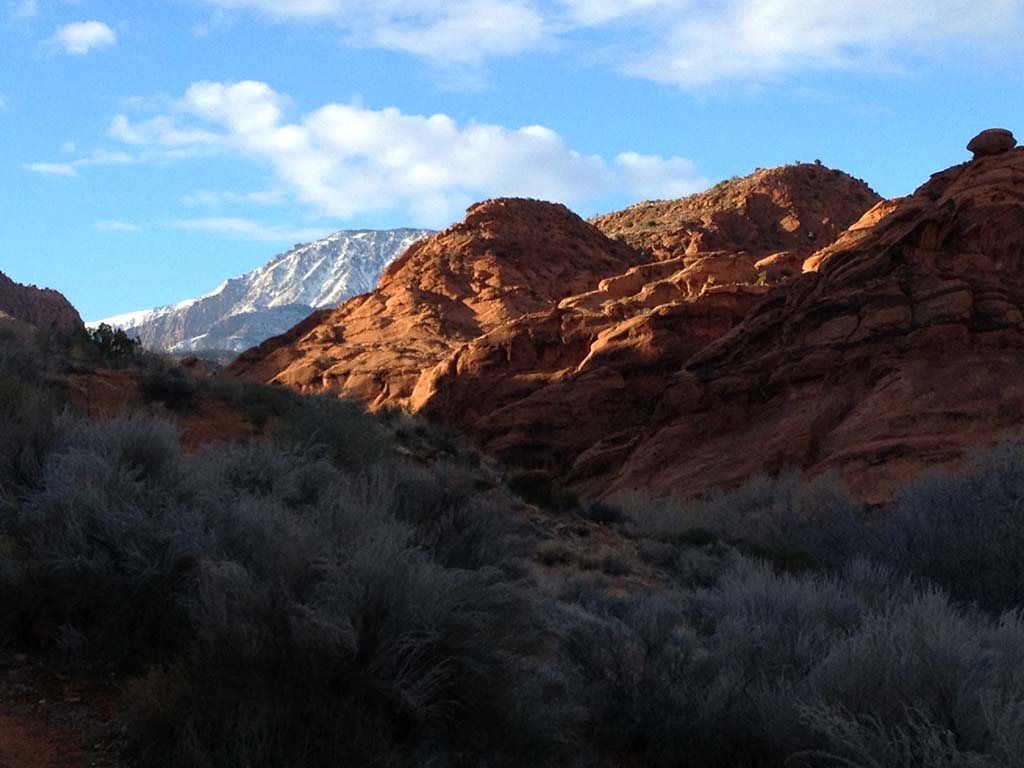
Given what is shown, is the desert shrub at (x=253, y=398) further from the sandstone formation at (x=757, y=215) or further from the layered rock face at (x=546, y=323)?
the sandstone formation at (x=757, y=215)

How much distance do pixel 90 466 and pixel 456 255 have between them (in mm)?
53581

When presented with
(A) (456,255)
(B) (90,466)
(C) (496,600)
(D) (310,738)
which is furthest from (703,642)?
(A) (456,255)

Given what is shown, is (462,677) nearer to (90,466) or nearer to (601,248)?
(90,466)

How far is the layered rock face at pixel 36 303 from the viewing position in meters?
70.6

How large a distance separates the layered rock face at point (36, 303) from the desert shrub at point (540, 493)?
54266mm

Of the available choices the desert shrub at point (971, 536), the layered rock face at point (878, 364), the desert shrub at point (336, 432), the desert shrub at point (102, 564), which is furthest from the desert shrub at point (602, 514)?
the desert shrub at point (102, 564)

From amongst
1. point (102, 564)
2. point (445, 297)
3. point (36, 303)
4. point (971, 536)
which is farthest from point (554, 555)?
point (36, 303)

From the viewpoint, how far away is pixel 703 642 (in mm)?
7230

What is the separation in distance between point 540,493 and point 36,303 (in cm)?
6223

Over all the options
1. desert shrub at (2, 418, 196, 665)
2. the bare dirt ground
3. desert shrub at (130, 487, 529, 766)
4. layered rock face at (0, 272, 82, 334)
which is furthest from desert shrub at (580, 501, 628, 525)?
layered rock face at (0, 272, 82, 334)

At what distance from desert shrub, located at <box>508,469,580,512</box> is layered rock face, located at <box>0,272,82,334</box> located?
54.3m

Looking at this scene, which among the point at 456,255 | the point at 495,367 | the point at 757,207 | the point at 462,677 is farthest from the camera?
the point at 757,207

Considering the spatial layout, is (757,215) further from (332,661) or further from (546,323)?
(332,661)

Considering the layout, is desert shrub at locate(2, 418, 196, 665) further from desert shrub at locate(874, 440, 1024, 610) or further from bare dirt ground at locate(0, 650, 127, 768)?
desert shrub at locate(874, 440, 1024, 610)
